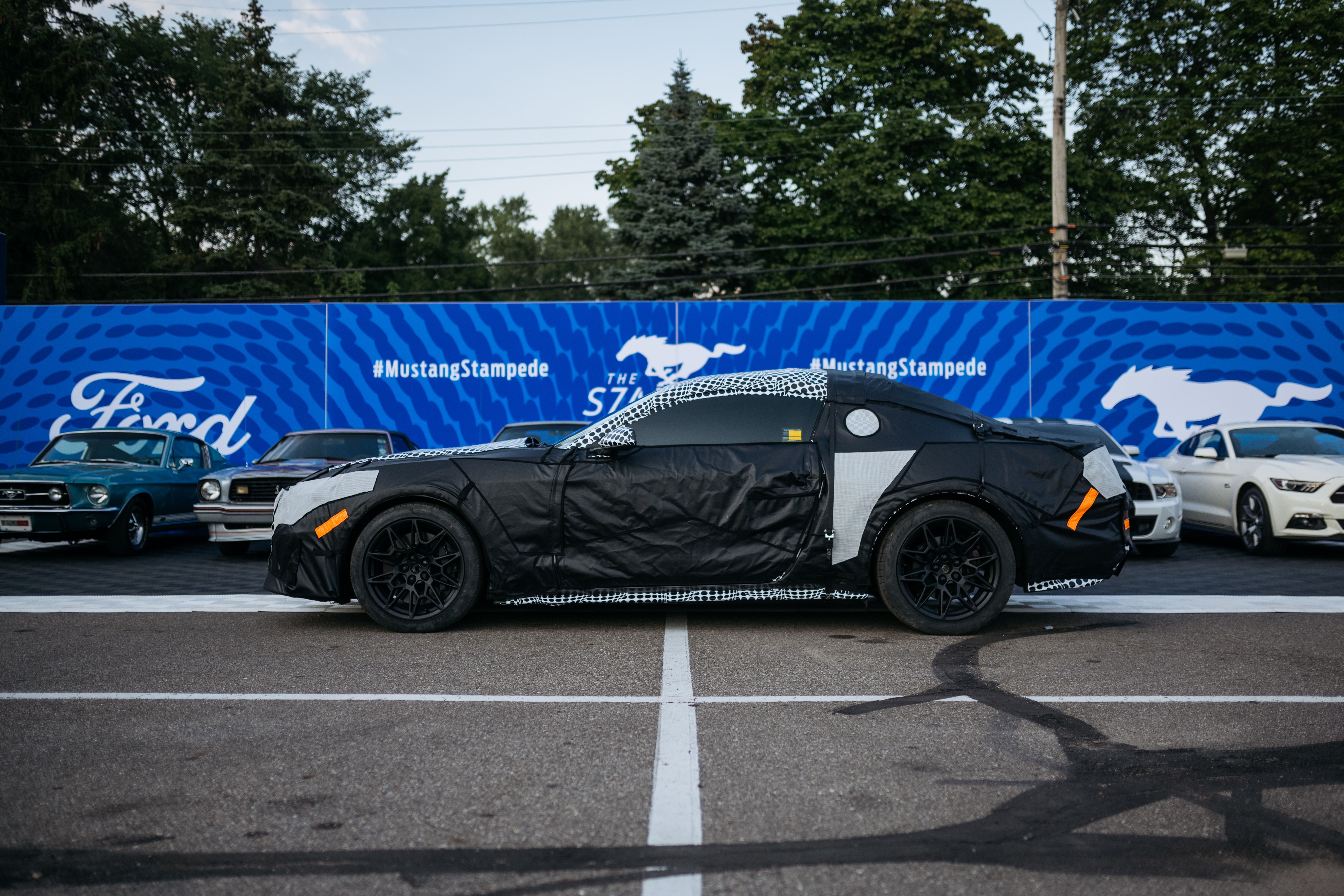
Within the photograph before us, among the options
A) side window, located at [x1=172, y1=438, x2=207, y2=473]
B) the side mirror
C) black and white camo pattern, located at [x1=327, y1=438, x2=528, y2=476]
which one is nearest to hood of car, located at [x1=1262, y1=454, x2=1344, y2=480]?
the side mirror

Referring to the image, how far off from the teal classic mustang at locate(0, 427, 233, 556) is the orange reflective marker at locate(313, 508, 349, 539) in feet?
18.2

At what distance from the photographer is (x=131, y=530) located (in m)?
10.6

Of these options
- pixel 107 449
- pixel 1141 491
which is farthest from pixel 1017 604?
pixel 107 449

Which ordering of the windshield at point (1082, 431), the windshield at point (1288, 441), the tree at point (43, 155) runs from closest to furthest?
the windshield at point (1082, 431)
the windshield at point (1288, 441)
the tree at point (43, 155)

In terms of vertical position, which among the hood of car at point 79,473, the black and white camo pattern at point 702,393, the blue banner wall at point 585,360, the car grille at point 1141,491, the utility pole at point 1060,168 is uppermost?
the utility pole at point 1060,168

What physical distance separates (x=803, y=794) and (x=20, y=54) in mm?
42466

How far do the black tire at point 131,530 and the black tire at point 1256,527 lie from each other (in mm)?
11956

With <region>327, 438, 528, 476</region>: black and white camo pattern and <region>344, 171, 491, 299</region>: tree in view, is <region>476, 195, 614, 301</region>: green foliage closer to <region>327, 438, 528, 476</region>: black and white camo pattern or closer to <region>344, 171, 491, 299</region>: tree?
<region>344, 171, 491, 299</region>: tree

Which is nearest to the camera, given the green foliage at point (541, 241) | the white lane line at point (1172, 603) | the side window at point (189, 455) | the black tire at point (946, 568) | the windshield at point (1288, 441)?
the black tire at point (946, 568)

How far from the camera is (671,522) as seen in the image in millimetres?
5906

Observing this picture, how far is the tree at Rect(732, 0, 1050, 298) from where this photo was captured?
3052 cm

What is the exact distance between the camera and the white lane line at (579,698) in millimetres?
4375

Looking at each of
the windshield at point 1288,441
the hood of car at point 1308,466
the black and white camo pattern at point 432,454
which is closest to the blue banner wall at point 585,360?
the windshield at point 1288,441

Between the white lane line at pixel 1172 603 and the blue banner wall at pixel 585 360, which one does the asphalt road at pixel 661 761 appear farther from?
the blue banner wall at pixel 585 360
